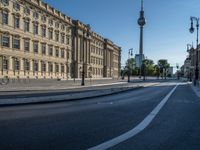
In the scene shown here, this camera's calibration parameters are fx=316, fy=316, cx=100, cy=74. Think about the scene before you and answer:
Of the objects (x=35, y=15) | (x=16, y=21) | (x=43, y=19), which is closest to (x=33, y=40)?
(x=35, y=15)

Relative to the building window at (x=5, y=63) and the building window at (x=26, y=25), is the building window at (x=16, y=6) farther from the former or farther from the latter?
the building window at (x=5, y=63)

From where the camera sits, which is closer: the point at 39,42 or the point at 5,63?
the point at 5,63

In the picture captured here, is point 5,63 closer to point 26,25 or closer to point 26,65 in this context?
point 26,65

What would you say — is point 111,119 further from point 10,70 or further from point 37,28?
point 37,28

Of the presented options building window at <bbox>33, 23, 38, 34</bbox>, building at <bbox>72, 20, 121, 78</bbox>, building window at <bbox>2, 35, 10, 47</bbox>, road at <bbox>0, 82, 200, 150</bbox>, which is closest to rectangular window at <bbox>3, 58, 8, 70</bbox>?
building window at <bbox>2, 35, 10, 47</bbox>

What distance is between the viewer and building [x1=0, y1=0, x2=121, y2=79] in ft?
189

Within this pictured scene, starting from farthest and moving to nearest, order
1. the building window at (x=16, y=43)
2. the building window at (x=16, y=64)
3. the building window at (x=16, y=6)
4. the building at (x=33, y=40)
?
the building window at (x=16, y=43), the building window at (x=16, y=64), the building window at (x=16, y=6), the building at (x=33, y=40)

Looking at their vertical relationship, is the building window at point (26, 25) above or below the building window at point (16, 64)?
above

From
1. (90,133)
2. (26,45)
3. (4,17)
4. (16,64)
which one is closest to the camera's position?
(90,133)

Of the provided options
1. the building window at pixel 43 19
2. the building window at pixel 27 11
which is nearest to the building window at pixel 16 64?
the building window at pixel 27 11

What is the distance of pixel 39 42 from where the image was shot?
69.8 meters

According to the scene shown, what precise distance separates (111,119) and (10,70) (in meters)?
49.3

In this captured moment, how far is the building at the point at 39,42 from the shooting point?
5747 cm

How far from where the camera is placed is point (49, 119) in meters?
11.0
